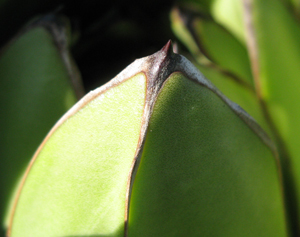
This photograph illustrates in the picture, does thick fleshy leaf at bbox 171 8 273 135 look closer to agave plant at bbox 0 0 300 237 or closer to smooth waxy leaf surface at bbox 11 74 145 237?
agave plant at bbox 0 0 300 237

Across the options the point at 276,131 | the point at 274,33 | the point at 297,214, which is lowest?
the point at 297,214

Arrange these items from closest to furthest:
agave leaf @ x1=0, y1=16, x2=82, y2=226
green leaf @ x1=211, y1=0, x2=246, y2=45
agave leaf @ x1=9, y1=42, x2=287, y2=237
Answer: agave leaf @ x1=9, y1=42, x2=287, y2=237 < agave leaf @ x1=0, y1=16, x2=82, y2=226 < green leaf @ x1=211, y1=0, x2=246, y2=45

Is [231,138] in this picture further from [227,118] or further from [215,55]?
[215,55]

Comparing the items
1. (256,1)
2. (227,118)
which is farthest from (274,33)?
(227,118)

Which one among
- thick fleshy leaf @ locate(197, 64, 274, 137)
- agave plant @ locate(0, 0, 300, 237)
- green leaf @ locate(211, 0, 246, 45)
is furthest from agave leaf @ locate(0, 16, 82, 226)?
green leaf @ locate(211, 0, 246, 45)

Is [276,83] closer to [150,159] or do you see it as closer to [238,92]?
[238,92]

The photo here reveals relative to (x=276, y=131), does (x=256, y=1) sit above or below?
above

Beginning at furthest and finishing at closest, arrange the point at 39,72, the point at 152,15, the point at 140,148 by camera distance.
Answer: the point at 152,15 → the point at 39,72 → the point at 140,148

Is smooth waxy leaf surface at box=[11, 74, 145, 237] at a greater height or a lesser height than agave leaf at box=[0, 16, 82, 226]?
lesser
